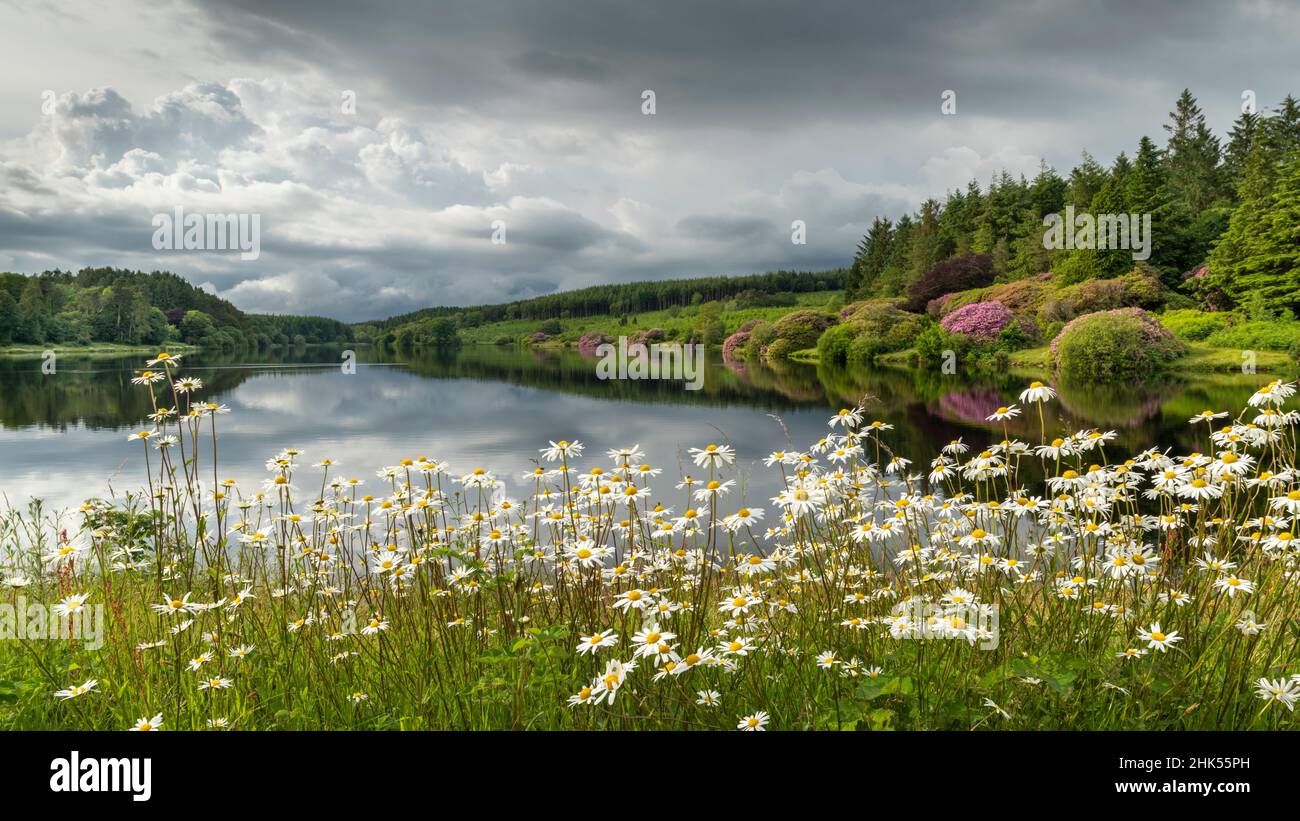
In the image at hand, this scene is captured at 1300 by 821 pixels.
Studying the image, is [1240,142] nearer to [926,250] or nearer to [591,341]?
[926,250]

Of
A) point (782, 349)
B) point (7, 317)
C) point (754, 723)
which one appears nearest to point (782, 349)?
point (782, 349)

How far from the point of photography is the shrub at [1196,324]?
3750 centimetres

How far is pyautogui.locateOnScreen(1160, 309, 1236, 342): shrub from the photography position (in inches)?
1476

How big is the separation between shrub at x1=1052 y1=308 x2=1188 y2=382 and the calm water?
3.23m

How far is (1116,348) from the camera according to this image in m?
34.6

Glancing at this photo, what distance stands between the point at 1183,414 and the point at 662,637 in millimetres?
23359

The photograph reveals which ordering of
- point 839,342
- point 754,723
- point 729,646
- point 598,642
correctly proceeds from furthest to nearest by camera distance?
1. point 839,342
2. point 598,642
3. point 729,646
4. point 754,723

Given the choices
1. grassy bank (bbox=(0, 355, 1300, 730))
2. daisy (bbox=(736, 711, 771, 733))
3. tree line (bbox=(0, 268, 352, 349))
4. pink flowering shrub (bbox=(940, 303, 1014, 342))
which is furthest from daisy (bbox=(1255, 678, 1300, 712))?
tree line (bbox=(0, 268, 352, 349))

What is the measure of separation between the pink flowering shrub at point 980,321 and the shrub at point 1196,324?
8223 mm

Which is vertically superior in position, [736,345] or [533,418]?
[736,345]

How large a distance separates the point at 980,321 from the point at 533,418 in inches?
1245

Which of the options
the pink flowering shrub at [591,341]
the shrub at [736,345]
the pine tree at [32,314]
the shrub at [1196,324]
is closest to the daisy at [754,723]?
the shrub at [1196,324]

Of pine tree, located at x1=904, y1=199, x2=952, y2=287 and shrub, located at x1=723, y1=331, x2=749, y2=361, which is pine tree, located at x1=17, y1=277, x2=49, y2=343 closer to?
shrub, located at x1=723, y1=331, x2=749, y2=361

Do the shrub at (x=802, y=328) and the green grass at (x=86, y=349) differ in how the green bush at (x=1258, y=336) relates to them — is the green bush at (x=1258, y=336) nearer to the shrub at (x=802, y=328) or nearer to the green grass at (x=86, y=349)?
the shrub at (x=802, y=328)
